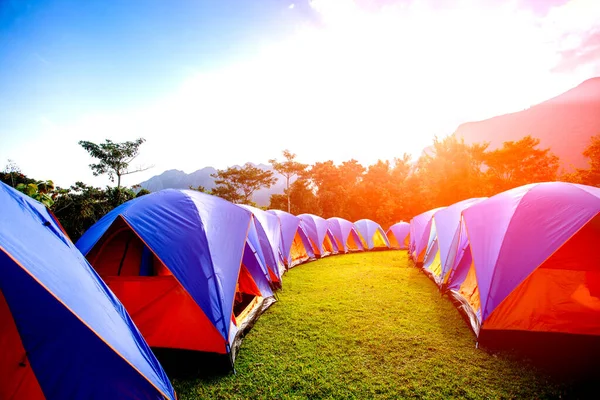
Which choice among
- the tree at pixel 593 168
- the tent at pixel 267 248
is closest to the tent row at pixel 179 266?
the tent at pixel 267 248

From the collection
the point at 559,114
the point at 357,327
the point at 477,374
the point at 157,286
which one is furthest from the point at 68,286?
the point at 559,114

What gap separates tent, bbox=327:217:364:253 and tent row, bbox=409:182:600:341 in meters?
9.04

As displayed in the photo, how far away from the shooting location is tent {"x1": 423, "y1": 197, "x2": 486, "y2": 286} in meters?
6.18

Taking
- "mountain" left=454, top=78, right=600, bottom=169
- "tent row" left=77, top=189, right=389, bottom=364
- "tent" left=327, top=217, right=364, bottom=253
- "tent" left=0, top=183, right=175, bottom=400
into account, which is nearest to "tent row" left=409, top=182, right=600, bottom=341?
"tent row" left=77, top=189, right=389, bottom=364

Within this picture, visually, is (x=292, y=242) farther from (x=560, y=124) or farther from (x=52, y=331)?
(x=560, y=124)

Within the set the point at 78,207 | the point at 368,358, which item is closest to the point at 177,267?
Answer: the point at 368,358

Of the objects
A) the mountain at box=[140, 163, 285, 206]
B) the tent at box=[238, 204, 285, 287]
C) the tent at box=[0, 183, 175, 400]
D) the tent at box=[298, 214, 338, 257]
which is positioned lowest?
the tent at box=[298, 214, 338, 257]

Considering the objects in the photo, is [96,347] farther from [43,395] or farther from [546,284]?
[546,284]

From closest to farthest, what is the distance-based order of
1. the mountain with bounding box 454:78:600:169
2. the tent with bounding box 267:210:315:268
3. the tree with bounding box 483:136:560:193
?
the tent with bounding box 267:210:315:268, the tree with bounding box 483:136:560:193, the mountain with bounding box 454:78:600:169

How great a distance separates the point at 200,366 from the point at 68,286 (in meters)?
2.32

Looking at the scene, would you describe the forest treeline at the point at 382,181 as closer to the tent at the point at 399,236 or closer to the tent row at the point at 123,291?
the tent at the point at 399,236

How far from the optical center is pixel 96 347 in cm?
186

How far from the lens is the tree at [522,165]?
81.1 ft

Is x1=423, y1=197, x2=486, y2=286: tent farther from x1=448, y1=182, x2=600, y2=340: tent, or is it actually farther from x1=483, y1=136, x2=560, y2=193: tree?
x1=483, y1=136, x2=560, y2=193: tree
